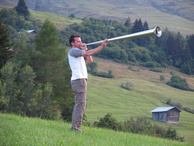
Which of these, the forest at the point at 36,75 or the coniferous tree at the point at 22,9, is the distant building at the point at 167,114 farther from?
the coniferous tree at the point at 22,9

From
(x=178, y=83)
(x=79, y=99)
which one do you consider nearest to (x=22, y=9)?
(x=178, y=83)

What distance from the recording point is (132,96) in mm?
108875

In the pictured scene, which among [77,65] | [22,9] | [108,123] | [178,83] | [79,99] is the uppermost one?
[22,9]

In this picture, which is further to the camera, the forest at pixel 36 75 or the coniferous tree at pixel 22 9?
the coniferous tree at pixel 22 9

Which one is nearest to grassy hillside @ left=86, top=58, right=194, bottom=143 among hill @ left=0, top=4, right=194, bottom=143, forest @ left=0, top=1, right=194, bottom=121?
hill @ left=0, top=4, right=194, bottom=143

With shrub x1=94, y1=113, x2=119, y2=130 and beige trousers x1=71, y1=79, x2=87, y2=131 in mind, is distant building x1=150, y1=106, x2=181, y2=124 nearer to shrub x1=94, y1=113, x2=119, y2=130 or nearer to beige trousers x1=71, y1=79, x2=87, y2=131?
shrub x1=94, y1=113, x2=119, y2=130

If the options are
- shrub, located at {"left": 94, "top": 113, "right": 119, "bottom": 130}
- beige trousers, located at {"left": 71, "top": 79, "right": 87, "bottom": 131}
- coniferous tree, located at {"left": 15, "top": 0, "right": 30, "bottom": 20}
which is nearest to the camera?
beige trousers, located at {"left": 71, "top": 79, "right": 87, "bottom": 131}

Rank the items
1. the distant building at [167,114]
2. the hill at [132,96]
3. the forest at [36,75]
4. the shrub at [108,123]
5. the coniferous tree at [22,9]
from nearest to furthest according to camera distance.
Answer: the shrub at [108,123]
the forest at [36,75]
the hill at [132,96]
the distant building at [167,114]
the coniferous tree at [22,9]

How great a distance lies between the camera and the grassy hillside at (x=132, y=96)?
83.2 meters

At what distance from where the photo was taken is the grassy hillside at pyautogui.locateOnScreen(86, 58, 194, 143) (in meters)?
83.2

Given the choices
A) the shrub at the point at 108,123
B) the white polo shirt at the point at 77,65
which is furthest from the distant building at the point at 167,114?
the white polo shirt at the point at 77,65

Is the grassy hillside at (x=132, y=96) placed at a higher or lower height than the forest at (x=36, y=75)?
lower

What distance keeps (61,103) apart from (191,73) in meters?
137

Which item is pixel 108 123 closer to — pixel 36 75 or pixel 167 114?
pixel 36 75
